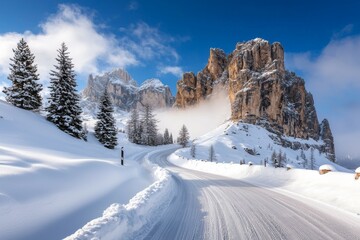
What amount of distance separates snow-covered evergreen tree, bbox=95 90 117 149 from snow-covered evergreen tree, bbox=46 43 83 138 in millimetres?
8059

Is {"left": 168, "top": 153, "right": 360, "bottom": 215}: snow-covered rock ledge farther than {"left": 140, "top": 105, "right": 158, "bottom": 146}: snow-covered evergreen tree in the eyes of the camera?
No

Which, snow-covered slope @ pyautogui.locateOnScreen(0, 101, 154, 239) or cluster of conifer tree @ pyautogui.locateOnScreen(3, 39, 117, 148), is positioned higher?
cluster of conifer tree @ pyautogui.locateOnScreen(3, 39, 117, 148)

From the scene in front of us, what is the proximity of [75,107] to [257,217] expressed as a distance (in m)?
28.5

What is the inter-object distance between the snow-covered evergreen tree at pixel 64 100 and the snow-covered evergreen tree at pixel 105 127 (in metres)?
8.06

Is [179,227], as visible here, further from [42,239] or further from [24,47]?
[24,47]

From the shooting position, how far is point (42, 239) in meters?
4.72

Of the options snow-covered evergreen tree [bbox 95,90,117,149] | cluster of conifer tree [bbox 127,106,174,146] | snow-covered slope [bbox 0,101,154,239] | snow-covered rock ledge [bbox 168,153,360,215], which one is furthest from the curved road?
cluster of conifer tree [bbox 127,106,174,146]

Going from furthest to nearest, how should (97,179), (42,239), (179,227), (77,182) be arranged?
(97,179)
(77,182)
(179,227)
(42,239)

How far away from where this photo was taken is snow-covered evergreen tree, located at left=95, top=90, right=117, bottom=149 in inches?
1543

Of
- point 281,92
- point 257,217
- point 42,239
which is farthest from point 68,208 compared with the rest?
point 281,92

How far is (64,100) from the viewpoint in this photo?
96.5 ft

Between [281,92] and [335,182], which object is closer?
[335,182]

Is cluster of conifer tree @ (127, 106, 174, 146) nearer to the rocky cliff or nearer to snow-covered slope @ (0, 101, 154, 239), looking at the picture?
snow-covered slope @ (0, 101, 154, 239)

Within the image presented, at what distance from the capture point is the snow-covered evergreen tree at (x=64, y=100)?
2878 centimetres
